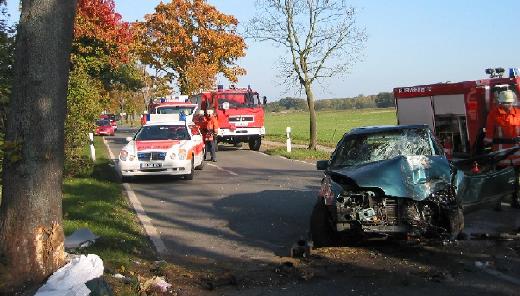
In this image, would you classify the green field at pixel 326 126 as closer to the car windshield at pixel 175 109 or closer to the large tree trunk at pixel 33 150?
the car windshield at pixel 175 109

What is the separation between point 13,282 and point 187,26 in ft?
124

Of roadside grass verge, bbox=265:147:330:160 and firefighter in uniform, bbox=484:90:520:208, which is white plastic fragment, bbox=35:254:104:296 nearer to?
firefighter in uniform, bbox=484:90:520:208

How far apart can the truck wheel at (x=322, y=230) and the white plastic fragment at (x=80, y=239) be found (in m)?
2.72

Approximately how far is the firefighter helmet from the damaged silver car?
4797 millimetres

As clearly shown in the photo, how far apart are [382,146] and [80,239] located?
415 centimetres

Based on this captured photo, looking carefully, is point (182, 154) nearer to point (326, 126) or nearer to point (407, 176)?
point (407, 176)

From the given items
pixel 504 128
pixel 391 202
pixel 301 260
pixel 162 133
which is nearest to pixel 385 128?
pixel 391 202

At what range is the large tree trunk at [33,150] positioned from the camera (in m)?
5.59

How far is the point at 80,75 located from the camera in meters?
16.9

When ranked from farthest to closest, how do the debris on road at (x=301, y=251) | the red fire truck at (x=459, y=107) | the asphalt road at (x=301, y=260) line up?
the red fire truck at (x=459, y=107)
the debris on road at (x=301, y=251)
the asphalt road at (x=301, y=260)

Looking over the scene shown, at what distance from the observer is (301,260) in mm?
7266

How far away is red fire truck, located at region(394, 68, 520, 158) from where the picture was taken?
12906 millimetres

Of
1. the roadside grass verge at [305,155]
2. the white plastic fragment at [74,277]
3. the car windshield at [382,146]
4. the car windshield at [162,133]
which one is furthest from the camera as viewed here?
the roadside grass verge at [305,155]

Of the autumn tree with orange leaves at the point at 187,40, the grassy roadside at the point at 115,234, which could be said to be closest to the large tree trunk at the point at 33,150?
the grassy roadside at the point at 115,234
